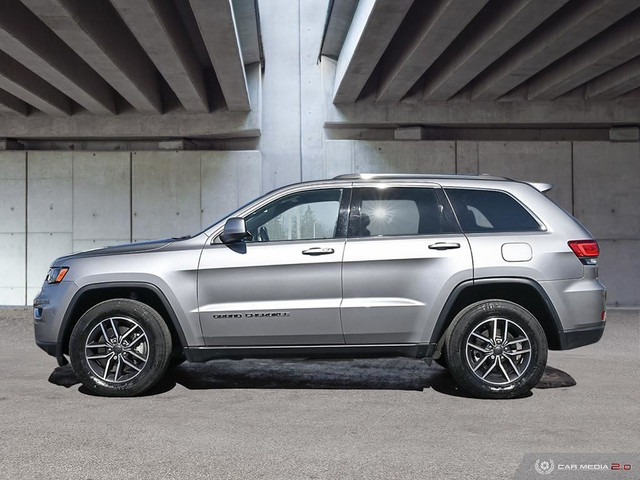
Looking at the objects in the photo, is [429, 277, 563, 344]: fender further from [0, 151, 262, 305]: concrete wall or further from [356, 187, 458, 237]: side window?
[0, 151, 262, 305]: concrete wall

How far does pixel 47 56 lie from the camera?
11516 mm

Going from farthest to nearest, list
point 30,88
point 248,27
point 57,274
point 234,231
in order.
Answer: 1. point 30,88
2. point 248,27
3. point 57,274
4. point 234,231

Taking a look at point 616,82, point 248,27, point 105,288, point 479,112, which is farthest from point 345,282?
point 479,112

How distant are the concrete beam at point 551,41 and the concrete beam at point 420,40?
163 cm

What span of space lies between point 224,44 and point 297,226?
6.50m

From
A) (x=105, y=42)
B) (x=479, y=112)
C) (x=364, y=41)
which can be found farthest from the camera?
(x=479, y=112)

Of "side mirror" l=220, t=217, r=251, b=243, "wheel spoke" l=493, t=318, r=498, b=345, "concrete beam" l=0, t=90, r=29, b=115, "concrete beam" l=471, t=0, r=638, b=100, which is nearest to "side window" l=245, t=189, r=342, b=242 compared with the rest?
"side mirror" l=220, t=217, r=251, b=243

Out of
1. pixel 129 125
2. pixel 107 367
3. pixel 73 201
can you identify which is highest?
pixel 129 125

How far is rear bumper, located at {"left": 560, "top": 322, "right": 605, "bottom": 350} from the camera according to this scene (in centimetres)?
557

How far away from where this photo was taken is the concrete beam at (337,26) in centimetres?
1286

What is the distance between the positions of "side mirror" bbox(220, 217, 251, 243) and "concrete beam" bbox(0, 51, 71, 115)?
28.8 feet

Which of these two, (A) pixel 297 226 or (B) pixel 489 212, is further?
(A) pixel 297 226

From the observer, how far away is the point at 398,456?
407cm

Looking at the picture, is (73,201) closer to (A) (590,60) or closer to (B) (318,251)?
(A) (590,60)
